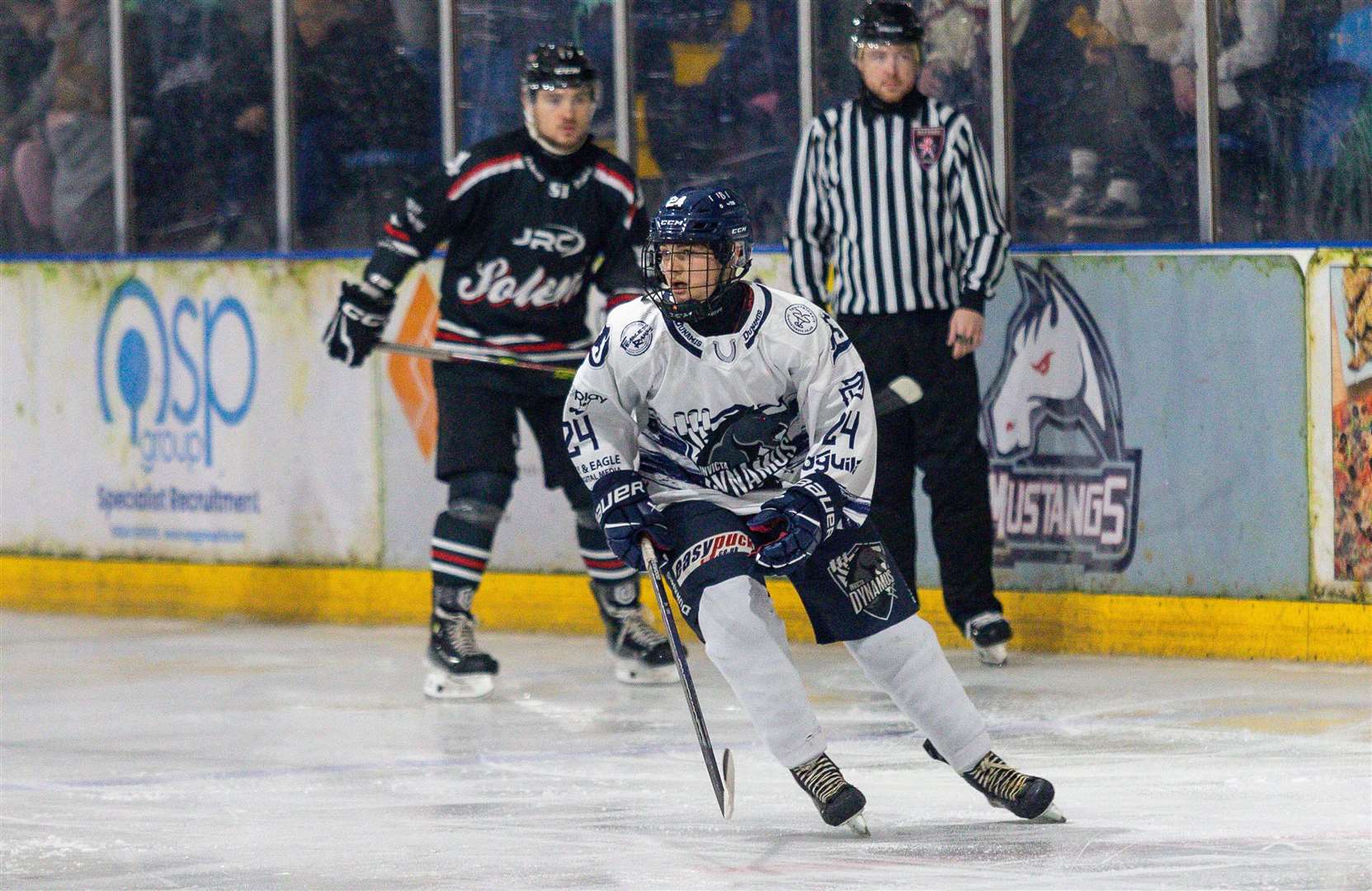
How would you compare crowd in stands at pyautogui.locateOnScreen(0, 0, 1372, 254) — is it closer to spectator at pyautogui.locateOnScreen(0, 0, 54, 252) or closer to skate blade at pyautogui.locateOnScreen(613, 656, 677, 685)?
spectator at pyautogui.locateOnScreen(0, 0, 54, 252)

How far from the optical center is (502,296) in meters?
6.73

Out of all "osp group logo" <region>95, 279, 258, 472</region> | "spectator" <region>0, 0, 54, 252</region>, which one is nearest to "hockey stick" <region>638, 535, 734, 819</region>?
"osp group logo" <region>95, 279, 258, 472</region>

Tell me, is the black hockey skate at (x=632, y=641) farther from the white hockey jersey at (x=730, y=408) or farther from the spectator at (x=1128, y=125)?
the white hockey jersey at (x=730, y=408)

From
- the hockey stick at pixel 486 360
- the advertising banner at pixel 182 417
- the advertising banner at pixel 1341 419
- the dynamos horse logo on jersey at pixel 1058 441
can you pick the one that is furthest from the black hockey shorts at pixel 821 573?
the advertising banner at pixel 182 417

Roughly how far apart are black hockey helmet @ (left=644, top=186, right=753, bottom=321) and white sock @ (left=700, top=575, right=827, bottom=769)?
50cm

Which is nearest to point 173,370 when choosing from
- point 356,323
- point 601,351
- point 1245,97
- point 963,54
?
point 356,323

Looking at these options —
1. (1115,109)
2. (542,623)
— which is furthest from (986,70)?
(542,623)

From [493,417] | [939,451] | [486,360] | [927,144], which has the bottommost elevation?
[939,451]

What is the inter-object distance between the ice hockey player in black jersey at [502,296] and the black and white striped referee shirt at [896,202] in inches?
19.6

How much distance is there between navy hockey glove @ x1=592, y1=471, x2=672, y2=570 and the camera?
473 centimetres

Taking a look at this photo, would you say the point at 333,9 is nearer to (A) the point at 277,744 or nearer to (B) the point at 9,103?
(B) the point at 9,103

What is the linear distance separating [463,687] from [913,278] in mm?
1575

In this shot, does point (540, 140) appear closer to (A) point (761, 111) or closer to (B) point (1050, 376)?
(A) point (761, 111)

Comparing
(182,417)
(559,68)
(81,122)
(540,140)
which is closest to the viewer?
(559,68)
